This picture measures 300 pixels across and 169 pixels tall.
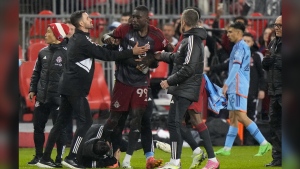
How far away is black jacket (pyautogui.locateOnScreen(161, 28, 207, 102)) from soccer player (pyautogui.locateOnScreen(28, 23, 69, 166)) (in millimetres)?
1981

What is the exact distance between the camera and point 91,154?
27.5ft

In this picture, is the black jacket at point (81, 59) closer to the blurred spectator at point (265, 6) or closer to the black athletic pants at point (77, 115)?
the black athletic pants at point (77, 115)

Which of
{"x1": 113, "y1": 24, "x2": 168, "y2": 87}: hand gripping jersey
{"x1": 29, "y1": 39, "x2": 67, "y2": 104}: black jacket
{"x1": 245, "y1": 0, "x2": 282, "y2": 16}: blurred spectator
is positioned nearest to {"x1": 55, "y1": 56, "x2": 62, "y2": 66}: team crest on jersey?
{"x1": 29, "y1": 39, "x2": 67, "y2": 104}: black jacket

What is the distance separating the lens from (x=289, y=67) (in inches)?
37.8

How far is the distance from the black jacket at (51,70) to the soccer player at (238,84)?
300 centimetres

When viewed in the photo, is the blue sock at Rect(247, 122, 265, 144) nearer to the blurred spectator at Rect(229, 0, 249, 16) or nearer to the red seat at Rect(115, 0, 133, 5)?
the red seat at Rect(115, 0, 133, 5)

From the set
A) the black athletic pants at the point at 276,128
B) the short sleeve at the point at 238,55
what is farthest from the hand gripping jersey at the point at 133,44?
the short sleeve at the point at 238,55

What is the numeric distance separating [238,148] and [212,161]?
566 centimetres

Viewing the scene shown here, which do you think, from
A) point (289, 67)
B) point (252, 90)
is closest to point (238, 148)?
point (252, 90)

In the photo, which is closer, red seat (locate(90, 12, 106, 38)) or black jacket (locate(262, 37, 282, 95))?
black jacket (locate(262, 37, 282, 95))

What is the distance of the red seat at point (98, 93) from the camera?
15078mm

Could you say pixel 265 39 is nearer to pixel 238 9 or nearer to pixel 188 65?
pixel 238 9

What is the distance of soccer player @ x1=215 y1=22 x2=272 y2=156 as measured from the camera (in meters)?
10.9

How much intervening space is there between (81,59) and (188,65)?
4.64 feet
